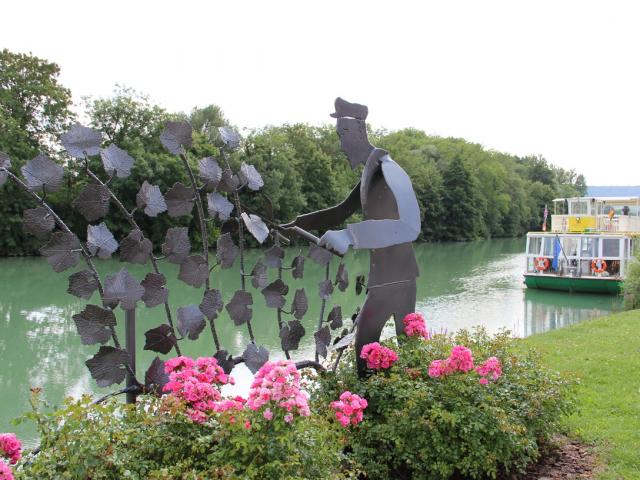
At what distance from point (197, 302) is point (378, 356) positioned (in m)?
11.9

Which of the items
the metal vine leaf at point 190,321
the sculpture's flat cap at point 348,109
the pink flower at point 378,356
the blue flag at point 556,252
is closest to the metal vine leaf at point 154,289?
the metal vine leaf at point 190,321

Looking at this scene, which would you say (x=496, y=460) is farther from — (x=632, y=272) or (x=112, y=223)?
(x=112, y=223)

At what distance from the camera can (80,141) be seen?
3.26m

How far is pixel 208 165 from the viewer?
3703mm

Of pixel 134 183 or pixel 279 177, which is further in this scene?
pixel 279 177

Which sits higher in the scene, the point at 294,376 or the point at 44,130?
the point at 44,130

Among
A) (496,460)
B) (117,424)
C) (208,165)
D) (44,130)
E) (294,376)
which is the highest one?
(44,130)

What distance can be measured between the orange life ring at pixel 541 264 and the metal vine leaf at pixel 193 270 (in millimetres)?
17905

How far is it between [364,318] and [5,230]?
2374 cm

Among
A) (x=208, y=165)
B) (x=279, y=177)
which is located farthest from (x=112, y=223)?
(x=208, y=165)

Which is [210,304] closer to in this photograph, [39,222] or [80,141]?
[39,222]

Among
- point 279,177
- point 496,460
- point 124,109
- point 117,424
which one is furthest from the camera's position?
point 279,177

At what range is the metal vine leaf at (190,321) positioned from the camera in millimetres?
3566

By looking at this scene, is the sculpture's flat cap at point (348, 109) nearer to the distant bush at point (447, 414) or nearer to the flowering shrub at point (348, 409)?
the distant bush at point (447, 414)
